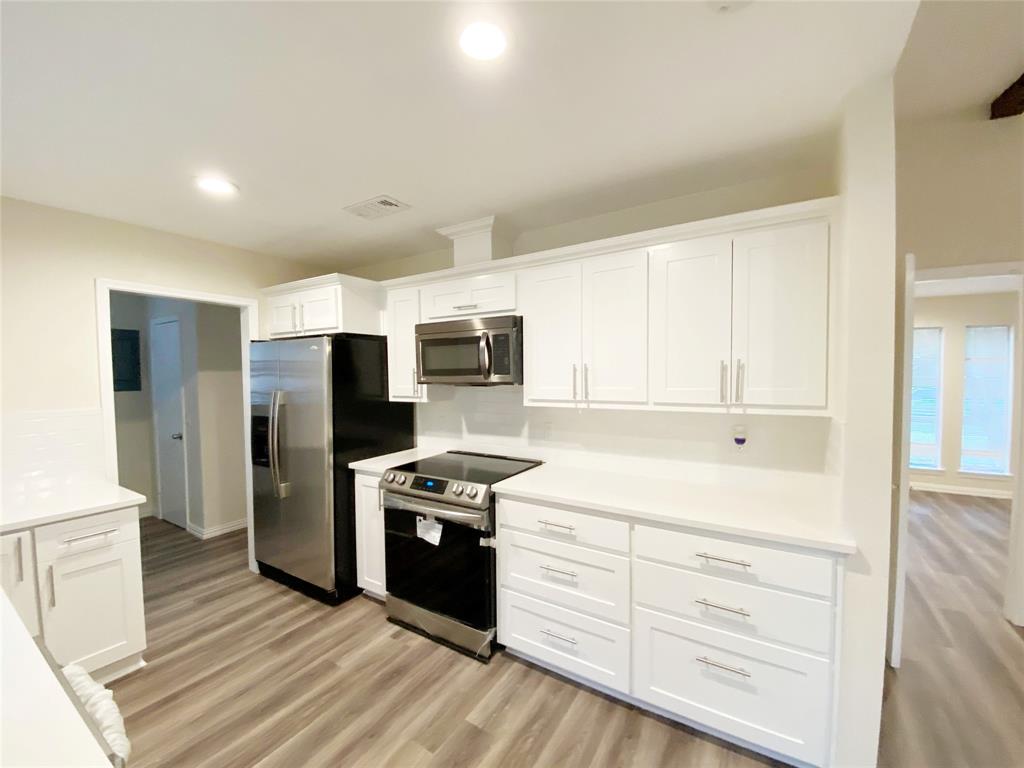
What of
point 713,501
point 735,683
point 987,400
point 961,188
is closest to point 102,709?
point 735,683

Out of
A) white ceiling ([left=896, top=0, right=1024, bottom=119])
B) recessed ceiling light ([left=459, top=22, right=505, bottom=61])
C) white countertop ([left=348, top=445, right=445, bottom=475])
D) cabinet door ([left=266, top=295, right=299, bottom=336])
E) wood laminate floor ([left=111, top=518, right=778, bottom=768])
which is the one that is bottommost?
wood laminate floor ([left=111, top=518, right=778, bottom=768])

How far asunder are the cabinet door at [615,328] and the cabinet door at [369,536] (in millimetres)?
1566

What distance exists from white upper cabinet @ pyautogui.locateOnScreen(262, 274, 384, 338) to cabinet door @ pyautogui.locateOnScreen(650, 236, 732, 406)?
2.02 m

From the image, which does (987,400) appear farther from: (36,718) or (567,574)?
(36,718)

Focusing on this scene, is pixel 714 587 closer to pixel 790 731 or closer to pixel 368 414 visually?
pixel 790 731

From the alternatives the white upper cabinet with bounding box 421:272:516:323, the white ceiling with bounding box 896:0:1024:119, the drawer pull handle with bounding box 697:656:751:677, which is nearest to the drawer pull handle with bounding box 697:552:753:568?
the drawer pull handle with bounding box 697:656:751:677

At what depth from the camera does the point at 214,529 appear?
13.0 ft

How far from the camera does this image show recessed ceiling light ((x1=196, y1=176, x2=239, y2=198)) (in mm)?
2043

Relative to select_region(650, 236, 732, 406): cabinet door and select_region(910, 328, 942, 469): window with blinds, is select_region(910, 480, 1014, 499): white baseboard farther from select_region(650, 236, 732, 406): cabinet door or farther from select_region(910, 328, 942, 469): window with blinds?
select_region(650, 236, 732, 406): cabinet door

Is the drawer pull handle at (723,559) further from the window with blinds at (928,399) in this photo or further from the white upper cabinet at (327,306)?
the window with blinds at (928,399)

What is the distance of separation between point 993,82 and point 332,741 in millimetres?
4196

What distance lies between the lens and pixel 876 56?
129 cm

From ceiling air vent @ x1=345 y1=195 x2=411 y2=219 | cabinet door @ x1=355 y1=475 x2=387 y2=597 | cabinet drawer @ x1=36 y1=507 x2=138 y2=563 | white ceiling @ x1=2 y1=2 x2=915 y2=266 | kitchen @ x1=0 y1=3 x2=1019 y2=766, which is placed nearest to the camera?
white ceiling @ x1=2 y1=2 x2=915 y2=266

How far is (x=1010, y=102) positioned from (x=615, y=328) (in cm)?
210
